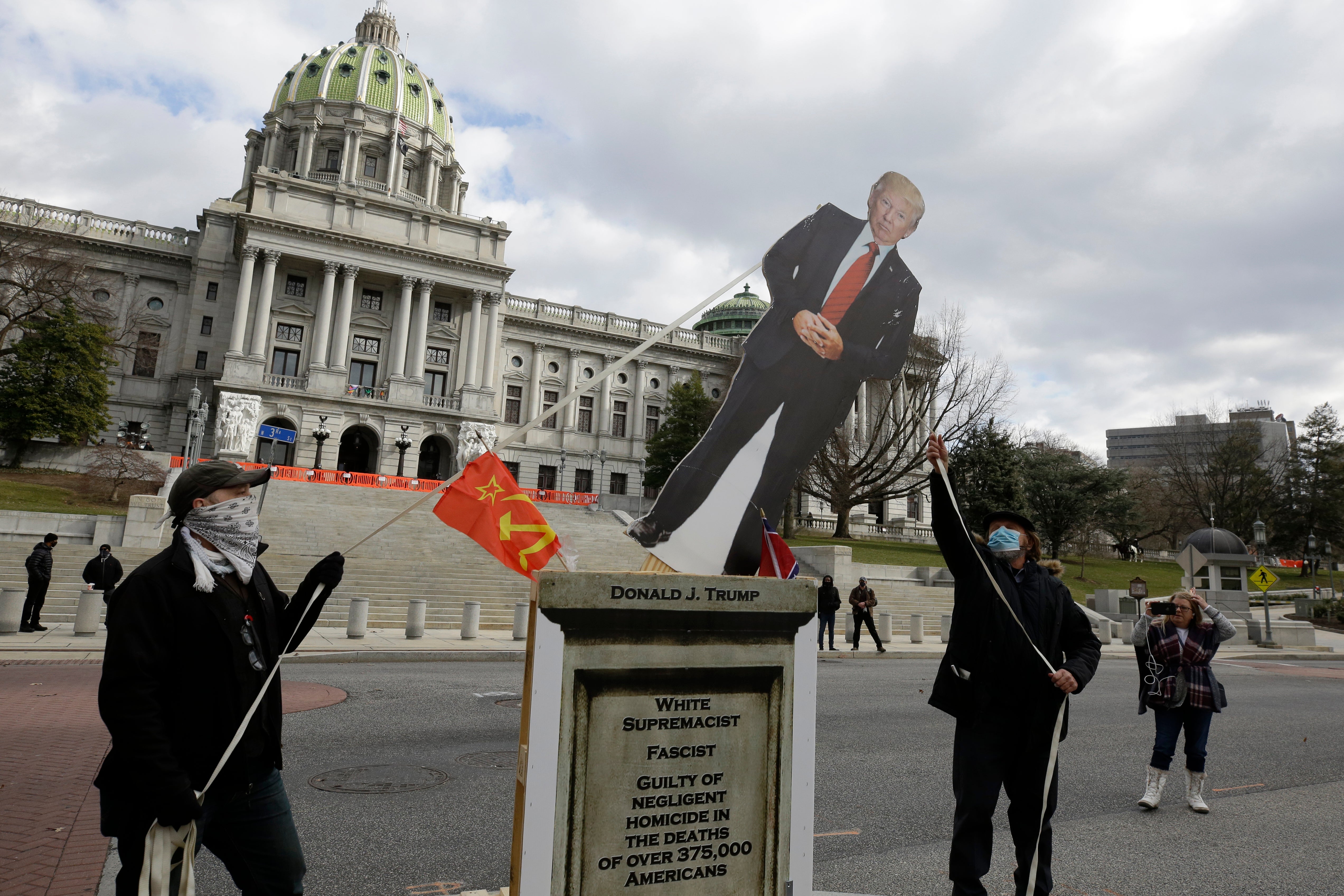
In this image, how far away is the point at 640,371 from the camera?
70.2 m

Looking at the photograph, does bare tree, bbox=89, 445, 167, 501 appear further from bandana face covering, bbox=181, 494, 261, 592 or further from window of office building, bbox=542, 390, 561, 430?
bandana face covering, bbox=181, 494, 261, 592

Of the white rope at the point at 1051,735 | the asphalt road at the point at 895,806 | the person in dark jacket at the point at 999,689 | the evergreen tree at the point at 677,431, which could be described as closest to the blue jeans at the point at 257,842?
the asphalt road at the point at 895,806

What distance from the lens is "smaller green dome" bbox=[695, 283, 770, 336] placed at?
81688mm

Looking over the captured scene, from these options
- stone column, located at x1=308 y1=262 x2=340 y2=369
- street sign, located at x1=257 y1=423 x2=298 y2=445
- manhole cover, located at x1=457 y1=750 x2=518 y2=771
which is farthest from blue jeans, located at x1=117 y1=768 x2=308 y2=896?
stone column, located at x1=308 y1=262 x2=340 y2=369

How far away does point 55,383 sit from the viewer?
132 feet

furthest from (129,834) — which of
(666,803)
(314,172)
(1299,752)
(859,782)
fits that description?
(314,172)

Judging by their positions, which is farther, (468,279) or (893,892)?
(468,279)

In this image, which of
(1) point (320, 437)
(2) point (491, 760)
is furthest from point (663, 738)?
(1) point (320, 437)

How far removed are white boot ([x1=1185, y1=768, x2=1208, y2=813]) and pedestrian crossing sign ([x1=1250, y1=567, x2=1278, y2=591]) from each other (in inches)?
989

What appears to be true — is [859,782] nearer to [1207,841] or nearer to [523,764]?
[1207,841]

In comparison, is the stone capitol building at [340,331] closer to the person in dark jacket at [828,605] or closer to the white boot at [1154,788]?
the person in dark jacket at [828,605]

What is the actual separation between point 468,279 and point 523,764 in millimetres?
58043

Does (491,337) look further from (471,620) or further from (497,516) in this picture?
(497,516)

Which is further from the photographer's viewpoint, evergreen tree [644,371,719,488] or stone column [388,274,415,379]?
evergreen tree [644,371,719,488]
